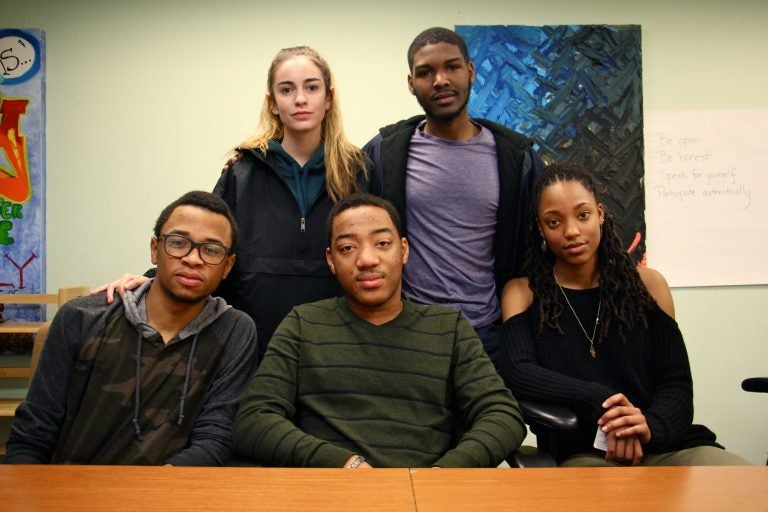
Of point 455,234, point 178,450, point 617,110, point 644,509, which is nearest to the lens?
point 644,509

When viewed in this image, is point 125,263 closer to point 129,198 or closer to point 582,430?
point 129,198

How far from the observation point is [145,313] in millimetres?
1672

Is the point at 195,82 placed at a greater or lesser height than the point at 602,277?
greater

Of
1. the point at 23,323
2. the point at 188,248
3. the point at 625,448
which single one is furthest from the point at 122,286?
the point at 23,323

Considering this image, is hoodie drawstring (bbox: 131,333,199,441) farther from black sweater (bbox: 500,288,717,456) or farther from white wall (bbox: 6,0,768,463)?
white wall (bbox: 6,0,768,463)

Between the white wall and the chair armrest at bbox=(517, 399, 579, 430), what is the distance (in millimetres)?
2025

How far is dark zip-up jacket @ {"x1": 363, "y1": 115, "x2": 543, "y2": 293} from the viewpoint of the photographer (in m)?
2.05

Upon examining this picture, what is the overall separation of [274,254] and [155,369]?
1.74ft

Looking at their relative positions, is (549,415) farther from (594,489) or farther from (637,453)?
(594,489)

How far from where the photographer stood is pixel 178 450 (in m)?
1.55

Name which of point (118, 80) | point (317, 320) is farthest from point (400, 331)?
point (118, 80)

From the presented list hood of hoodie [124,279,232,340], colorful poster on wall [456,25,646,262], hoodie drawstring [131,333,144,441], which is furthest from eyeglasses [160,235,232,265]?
colorful poster on wall [456,25,646,262]

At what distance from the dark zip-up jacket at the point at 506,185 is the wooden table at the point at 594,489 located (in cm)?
101

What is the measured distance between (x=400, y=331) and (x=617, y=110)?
2218 millimetres
